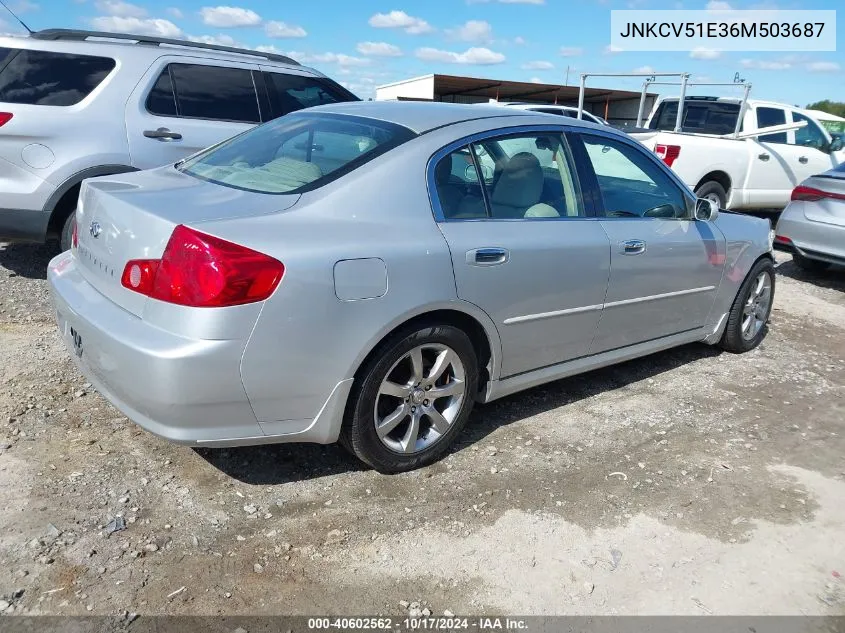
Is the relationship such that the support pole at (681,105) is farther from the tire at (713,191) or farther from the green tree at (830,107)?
the green tree at (830,107)

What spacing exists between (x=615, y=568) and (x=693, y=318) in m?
2.37

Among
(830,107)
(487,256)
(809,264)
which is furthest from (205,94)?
(830,107)

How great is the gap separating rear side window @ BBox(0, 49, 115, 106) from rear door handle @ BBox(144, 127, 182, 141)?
0.50 meters

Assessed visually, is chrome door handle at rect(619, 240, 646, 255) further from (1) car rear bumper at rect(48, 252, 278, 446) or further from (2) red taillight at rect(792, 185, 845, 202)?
(2) red taillight at rect(792, 185, 845, 202)

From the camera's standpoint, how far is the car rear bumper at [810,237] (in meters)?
7.20

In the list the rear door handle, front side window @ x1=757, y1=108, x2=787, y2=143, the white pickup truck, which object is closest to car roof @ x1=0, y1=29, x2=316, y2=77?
the rear door handle

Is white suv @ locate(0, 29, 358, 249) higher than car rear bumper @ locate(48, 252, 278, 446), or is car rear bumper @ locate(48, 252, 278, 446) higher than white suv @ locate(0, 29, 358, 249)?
white suv @ locate(0, 29, 358, 249)

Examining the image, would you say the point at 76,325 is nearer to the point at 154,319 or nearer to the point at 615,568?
the point at 154,319

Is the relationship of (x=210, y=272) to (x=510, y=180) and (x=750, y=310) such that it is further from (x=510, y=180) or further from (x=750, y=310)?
(x=750, y=310)

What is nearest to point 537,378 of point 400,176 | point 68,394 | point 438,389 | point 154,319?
point 438,389

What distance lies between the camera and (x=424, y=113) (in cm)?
351

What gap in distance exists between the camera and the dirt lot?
2.52 metres

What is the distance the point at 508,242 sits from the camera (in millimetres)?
3316

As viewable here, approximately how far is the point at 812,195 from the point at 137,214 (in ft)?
23.5
